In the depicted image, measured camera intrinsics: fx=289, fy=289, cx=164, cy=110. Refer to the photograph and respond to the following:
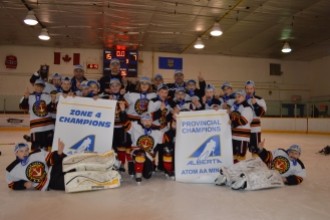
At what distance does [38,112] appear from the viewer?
163 inches

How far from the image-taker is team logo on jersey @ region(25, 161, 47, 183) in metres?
3.23

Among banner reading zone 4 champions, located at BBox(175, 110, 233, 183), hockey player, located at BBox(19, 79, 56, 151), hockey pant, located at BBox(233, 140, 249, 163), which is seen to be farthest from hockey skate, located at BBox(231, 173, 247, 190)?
hockey player, located at BBox(19, 79, 56, 151)

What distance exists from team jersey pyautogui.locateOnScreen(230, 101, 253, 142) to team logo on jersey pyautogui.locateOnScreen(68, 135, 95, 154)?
198 cm

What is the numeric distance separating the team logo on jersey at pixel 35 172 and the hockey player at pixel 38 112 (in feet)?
3.36

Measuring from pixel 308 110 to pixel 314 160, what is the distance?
8.72 meters

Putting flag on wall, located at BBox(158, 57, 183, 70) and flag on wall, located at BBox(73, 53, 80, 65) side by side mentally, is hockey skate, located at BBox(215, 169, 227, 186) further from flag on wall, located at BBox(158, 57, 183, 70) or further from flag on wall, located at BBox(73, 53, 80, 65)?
flag on wall, located at BBox(73, 53, 80, 65)

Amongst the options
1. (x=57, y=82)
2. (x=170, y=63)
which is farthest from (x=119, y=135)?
(x=170, y=63)

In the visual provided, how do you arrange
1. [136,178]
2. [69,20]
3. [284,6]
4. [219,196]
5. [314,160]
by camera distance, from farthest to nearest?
[69,20] < [284,6] < [314,160] < [136,178] < [219,196]

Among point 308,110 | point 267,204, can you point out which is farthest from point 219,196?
point 308,110

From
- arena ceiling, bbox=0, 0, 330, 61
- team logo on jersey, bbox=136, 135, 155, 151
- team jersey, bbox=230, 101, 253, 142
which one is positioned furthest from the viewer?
arena ceiling, bbox=0, 0, 330, 61

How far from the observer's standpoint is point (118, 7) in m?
8.14

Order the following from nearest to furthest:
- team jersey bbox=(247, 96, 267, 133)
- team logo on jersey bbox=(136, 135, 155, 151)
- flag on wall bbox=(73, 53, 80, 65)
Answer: team logo on jersey bbox=(136, 135, 155, 151)
team jersey bbox=(247, 96, 267, 133)
flag on wall bbox=(73, 53, 80, 65)

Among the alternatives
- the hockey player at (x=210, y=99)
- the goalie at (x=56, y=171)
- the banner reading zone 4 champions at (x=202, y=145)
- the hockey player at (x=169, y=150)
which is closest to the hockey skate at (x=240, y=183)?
the banner reading zone 4 champions at (x=202, y=145)

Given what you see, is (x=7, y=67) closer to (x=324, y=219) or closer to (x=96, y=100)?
(x=96, y=100)
